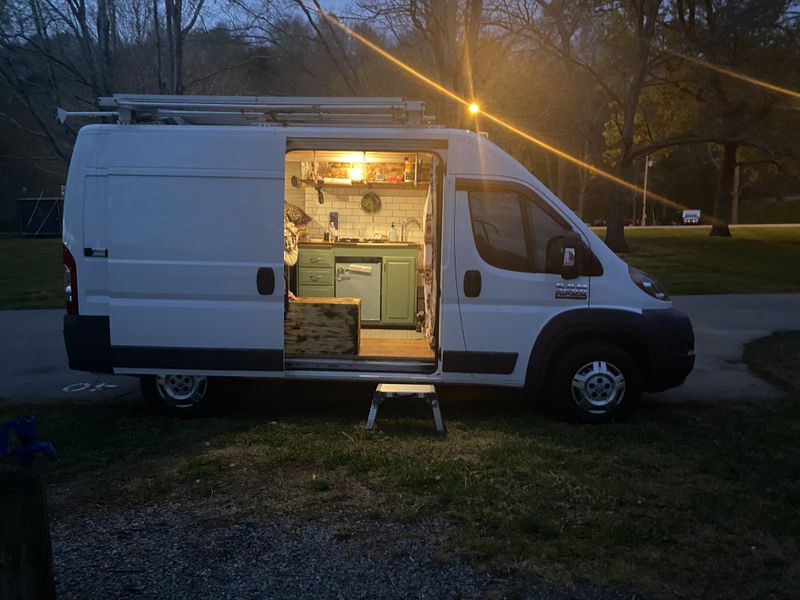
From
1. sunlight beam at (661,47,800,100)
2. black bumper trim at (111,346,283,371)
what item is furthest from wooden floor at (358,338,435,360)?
sunlight beam at (661,47,800,100)

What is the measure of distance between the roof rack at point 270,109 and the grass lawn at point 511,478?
2.70 metres

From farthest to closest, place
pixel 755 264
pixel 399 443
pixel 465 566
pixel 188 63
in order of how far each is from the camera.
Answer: pixel 755 264
pixel 188 63
pixel 399 443
pixel 465 566

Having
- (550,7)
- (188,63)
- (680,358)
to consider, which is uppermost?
(550,7)

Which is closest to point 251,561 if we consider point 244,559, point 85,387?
point 244,559

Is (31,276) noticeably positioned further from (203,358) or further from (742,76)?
(742,76)

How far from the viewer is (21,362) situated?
9.16 metres

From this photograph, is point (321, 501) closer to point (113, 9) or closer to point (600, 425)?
point (600, 425)

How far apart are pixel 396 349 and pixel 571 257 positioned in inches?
86.3

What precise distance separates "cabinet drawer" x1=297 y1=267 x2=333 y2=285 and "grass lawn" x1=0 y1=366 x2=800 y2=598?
130 inches

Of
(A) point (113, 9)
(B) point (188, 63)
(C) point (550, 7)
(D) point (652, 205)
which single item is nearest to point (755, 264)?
(C) point (550, 7)

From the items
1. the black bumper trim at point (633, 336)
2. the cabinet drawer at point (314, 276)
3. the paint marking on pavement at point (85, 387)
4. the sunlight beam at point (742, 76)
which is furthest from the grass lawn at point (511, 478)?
the sunlight beam at point (742, 76)

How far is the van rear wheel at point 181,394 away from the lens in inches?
253

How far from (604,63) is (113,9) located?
635 inches

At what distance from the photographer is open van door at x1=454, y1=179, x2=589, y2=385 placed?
609 centimetres
